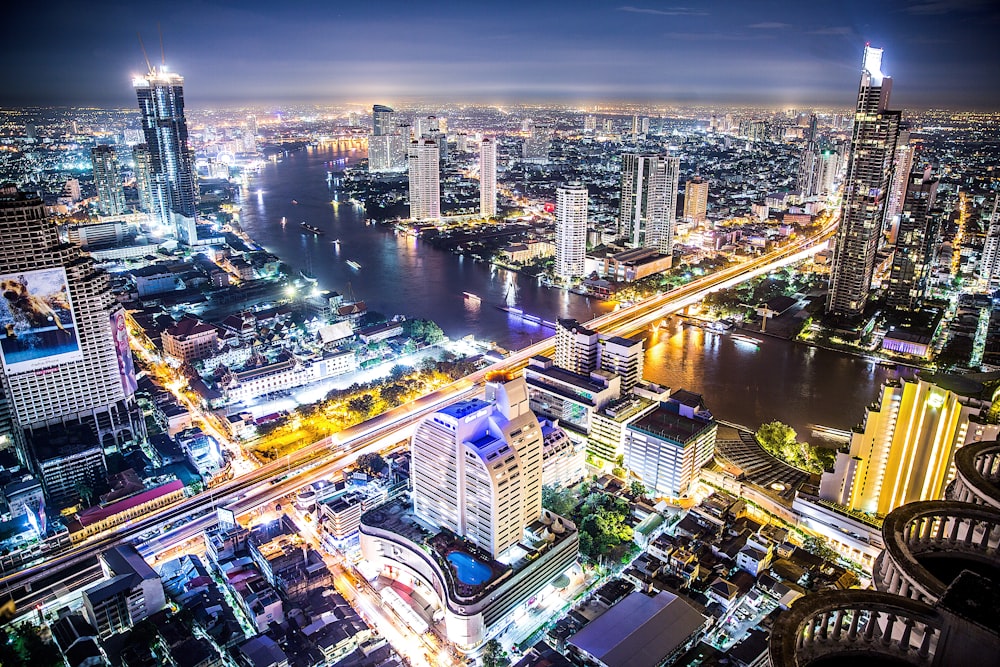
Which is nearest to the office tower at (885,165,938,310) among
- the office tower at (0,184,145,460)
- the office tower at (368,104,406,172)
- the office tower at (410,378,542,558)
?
the office tower at (410,378,542,558)

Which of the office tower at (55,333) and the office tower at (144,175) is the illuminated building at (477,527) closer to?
the office tower at (55,333)

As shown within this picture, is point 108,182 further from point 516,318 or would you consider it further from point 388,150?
point 516,318

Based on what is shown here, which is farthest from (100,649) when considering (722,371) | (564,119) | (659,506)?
(564,119)

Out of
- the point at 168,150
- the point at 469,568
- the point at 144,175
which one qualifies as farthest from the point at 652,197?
the point at 144,175

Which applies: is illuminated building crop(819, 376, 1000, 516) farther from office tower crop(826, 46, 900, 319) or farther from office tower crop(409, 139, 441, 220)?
office tower crop(409, 139, 441, 220)

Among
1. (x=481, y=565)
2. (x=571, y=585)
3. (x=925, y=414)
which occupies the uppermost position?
(x=925, y=414)

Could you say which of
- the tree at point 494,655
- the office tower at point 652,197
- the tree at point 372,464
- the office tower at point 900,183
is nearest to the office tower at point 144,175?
the office tower at point 652,197

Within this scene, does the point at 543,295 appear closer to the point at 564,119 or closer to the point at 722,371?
the point at 722,371
